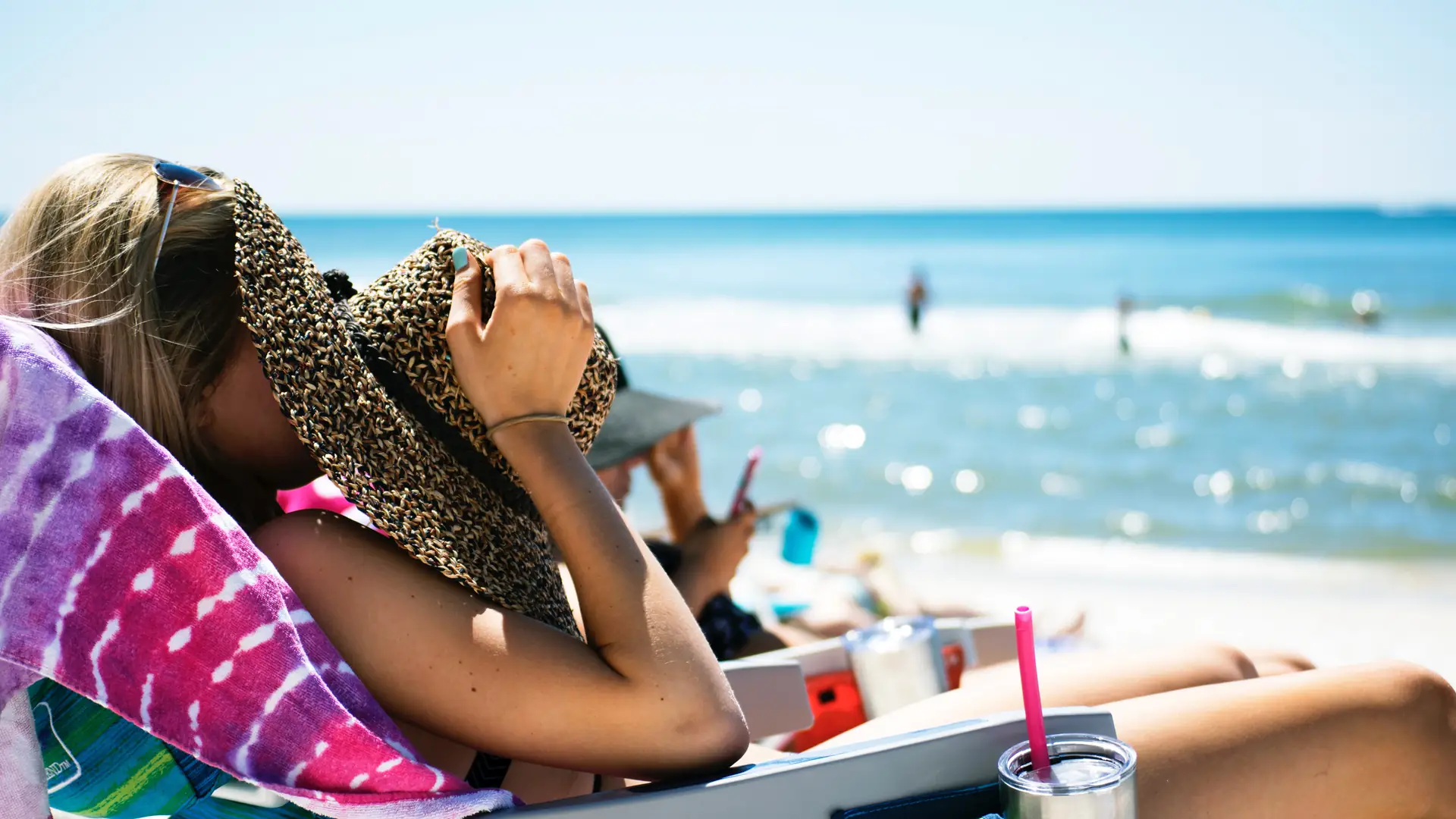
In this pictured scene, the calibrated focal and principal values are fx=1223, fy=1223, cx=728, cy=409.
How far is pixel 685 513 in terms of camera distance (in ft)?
10.8

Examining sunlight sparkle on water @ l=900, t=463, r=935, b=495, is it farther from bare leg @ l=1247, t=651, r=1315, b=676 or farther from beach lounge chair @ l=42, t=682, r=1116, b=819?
beach lounge chair @ l=42, t=682, r=1116, b=819

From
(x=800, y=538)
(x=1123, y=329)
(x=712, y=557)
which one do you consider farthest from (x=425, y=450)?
(x=1123, y=329)

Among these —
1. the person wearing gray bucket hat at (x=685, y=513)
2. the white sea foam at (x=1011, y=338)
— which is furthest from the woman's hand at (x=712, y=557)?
the white sea foam at (x=1011, y=338)

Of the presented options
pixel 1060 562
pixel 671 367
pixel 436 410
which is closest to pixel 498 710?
pixel 436 410

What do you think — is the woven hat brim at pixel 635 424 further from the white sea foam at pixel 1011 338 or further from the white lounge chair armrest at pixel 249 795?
the white sea foam at pixel 1011 338

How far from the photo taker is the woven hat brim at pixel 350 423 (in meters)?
1.37

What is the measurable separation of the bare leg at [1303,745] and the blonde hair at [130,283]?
4.00ft

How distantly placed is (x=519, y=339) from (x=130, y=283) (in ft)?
1.43

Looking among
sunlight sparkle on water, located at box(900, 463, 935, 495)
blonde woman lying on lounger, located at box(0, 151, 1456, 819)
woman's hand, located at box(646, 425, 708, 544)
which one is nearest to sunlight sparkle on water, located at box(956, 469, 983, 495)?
sunlight sparkle on water, located at box(900, 463, 935, 495)

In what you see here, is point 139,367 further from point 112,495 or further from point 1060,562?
point 1060,562

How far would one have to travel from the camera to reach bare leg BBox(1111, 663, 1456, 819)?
1.53 metres

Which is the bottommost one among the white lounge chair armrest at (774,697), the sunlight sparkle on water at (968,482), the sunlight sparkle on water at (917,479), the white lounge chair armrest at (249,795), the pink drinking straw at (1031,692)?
the sunlight sparkle on water at (968,482)

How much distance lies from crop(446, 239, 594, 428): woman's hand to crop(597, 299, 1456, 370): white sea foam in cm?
1242

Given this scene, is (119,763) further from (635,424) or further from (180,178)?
(635,424)
